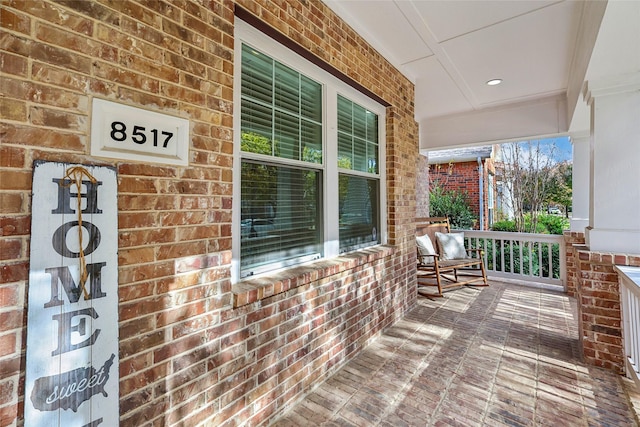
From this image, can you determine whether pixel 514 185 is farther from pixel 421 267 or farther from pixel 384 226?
pixel 384 226

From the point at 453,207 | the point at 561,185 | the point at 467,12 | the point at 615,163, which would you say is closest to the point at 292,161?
the point at 467,12

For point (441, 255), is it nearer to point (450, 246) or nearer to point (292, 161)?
point (450, 246)

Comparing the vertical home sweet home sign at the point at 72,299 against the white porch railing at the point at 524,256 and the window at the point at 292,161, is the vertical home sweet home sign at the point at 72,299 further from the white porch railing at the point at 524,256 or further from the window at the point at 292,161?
the white porch railing at the point at 524,256

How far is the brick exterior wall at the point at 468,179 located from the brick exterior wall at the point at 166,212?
7.16 m

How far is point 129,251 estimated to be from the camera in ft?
4.01

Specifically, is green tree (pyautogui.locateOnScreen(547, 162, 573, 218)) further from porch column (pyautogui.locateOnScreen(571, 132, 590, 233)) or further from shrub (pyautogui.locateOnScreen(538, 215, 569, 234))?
porch column (pyautogui.locateOnScreen(571, 132, 590, 233))

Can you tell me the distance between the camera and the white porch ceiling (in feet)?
7.70

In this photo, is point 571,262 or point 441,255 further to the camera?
point 441,255

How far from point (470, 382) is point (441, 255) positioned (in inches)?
115

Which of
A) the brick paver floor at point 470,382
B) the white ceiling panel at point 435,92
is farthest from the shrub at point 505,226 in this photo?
the brick paver floor at point 470,382

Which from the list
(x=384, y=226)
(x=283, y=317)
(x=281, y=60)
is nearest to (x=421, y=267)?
(x=384, y=226)

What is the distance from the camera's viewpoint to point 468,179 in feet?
26.9

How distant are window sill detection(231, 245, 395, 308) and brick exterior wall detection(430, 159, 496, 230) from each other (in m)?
6.37

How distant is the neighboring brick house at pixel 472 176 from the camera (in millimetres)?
7744
